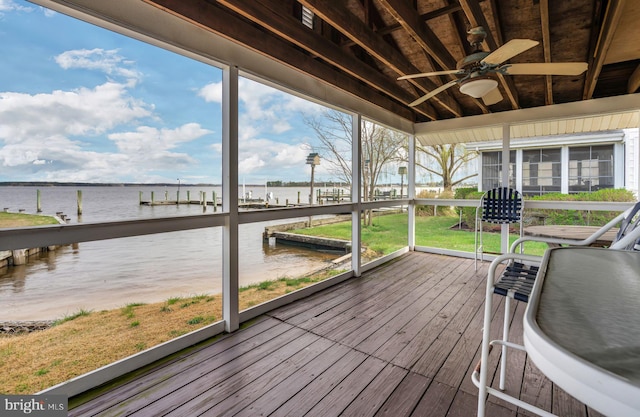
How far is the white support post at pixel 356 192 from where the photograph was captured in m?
Result: 4.31

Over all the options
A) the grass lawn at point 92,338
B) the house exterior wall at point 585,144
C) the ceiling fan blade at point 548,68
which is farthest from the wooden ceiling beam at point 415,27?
the grass lawn at point 92,338

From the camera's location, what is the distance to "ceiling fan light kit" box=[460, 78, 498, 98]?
263 cm

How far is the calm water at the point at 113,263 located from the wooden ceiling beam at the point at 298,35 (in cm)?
145

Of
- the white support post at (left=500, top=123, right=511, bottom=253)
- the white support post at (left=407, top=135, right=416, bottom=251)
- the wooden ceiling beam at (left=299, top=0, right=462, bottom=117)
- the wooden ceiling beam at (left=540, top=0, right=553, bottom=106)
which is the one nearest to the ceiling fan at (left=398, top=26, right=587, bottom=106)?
the wooden ceiling beam at (left=540, top=0, right=553, bottom=106)

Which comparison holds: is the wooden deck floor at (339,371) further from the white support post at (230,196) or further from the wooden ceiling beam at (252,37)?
the wooden ceiling beam at (252,37)

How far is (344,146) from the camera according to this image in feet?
15.2

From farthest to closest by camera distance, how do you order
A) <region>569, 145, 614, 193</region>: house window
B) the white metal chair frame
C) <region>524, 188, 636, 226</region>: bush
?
<region>569, 145, 614, 193</region>: house window
<region>524, 188, 636, 226</region>: bush
the white metal chair frame

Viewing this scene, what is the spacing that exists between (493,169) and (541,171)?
687 millimetres

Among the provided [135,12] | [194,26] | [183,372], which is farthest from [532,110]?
[183,372]

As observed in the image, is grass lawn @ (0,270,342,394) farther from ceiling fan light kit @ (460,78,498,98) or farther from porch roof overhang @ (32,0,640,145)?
ceiling fan light kit @ (460,78,498,98)

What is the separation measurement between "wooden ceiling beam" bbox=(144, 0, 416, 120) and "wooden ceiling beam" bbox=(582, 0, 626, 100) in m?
2.41

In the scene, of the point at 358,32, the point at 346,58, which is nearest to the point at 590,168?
the point at 346,58

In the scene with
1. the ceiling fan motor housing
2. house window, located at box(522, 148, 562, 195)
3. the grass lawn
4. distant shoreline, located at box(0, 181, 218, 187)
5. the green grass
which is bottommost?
the grass lawn

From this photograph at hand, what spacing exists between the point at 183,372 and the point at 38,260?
1.22 m
